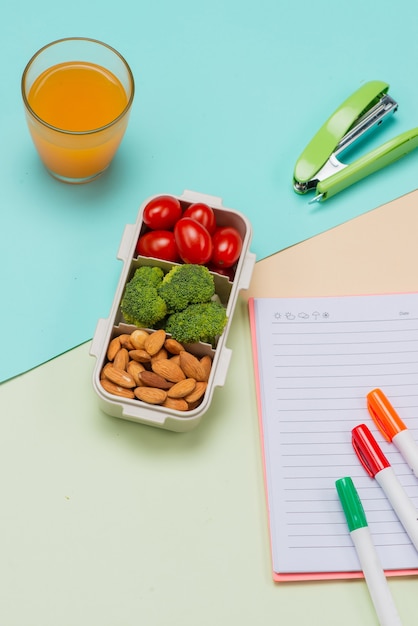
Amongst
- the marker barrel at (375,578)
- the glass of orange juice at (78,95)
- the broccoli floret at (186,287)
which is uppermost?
the glass of orange juice at (78,95)

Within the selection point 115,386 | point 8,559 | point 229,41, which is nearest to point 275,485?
point 115,386

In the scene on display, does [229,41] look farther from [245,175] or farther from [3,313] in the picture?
[3,313]

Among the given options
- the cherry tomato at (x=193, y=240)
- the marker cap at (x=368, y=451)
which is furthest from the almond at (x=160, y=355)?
the marker cap at (x=368, y=451)

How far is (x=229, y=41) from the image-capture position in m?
1.27

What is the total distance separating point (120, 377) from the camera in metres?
0.96

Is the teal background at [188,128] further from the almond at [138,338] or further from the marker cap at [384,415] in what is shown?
the marker cap at [384,415]

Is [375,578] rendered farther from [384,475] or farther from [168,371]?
[168,371]

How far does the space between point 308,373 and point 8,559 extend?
0.46 m

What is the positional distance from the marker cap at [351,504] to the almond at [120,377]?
0.29 meters

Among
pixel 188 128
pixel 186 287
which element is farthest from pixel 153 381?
pixel 188 128

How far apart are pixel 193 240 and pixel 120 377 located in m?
0.20

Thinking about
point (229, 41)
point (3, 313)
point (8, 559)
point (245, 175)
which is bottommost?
point (8, 559)

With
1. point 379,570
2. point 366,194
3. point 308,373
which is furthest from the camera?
point 366,194

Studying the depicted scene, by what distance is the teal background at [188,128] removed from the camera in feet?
3.62
